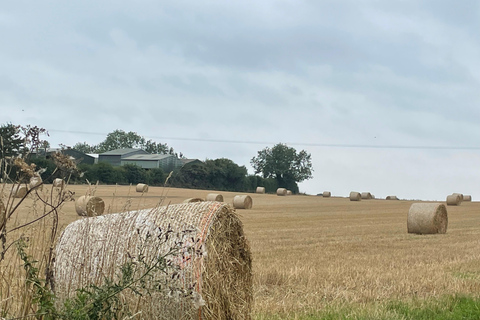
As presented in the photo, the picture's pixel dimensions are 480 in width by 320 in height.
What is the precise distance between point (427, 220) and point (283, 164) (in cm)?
6935

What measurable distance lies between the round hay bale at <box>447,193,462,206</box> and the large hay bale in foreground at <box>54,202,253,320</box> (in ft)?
117

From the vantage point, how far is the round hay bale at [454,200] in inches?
1487

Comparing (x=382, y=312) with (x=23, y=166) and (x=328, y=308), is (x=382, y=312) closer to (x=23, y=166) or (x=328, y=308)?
(x=328, y=308)

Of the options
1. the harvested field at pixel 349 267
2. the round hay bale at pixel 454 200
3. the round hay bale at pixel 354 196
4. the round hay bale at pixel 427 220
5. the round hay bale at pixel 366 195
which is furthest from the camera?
the round hay bale at pixel 366 195

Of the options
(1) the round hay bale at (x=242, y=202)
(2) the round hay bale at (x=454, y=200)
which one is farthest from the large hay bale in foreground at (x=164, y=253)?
(2) the round hay bale at (x=454, y=200)

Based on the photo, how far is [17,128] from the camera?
10.8 feet

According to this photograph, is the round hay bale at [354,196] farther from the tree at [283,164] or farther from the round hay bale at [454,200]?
the tree at [283,164]

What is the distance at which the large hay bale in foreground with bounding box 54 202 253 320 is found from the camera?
4520 millimetres

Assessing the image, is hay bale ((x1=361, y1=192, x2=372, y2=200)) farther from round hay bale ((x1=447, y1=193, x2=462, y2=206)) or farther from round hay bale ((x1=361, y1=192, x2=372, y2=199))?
round hay bale ((x1=447, y1=193, x2=462, y2=206))

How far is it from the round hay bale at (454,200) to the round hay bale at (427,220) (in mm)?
21065

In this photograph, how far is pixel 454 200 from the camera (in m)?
37.8

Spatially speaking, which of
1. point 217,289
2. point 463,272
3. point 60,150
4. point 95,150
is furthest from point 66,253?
point 95,150

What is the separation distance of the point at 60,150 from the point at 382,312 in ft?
14.0

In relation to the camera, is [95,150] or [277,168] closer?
[277,168]
